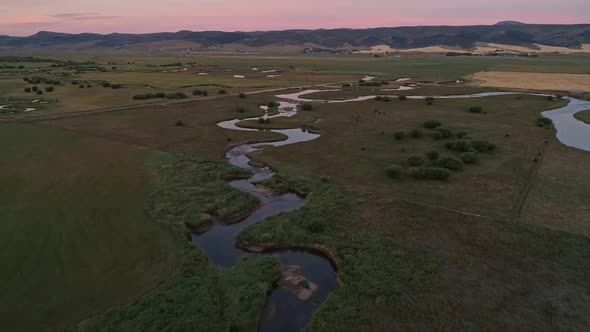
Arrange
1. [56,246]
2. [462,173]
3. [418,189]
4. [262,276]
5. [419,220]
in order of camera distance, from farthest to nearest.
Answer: [462,173]
[418,189]
[419,220]
[56,246]
[262,276]

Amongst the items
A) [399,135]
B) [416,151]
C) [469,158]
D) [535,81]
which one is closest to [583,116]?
[399,135]

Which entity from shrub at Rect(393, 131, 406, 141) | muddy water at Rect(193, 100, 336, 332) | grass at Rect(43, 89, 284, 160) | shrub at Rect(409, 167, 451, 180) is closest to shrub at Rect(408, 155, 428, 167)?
shrub at Rect(409, 167, 451, 180)

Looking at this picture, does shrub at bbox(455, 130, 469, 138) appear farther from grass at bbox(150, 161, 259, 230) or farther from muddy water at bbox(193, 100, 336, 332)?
grass at bbox(150, 161, 259, 230)

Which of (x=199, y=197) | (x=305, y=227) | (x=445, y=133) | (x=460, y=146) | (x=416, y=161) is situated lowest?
(x=305, y=227)

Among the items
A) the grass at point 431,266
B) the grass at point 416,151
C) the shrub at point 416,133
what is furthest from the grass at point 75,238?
the shrub at point 416,133

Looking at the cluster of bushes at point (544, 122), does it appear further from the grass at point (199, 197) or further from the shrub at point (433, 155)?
the grass at point (199, 197)

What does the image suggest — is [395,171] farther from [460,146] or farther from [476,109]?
[476,109]

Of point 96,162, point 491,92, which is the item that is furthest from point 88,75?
point 491,92

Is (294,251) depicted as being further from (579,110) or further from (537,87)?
(537,87)
